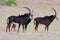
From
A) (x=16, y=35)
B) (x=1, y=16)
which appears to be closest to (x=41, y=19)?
(x=16, y=35)

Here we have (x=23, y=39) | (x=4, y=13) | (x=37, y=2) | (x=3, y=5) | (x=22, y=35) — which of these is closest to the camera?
(x=23, y=39)

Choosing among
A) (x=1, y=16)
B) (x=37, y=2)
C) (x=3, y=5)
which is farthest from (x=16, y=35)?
(x=37, y=2)

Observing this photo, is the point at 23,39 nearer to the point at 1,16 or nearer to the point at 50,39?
the point at 50,39

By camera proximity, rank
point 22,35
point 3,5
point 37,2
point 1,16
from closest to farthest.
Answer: point 22,35, point 1,16, point 3,5, point 37,2

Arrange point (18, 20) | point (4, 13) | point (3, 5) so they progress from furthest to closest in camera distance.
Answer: point (3, 5) < point (4, 13) < point (18, 20)

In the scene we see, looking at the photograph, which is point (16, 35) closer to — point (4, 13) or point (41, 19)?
point (41, 19)

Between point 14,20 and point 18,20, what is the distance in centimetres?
26

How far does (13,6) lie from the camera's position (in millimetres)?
39562

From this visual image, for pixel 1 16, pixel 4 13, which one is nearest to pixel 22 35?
pixel 1 16

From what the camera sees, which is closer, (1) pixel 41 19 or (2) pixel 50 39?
(2) pixel 50 39

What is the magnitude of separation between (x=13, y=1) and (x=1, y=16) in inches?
383

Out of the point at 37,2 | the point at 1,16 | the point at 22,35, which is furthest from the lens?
the point at 37,2

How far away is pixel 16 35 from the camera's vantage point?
60.0ft

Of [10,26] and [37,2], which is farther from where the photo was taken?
[37,2]
